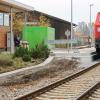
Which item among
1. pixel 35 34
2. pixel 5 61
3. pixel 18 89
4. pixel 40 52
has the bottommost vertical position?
pixel 18 89

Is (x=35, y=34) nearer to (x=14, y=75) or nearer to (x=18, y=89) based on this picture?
(x=14, y=75)

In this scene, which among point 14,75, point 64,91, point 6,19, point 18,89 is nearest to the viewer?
point 64,91

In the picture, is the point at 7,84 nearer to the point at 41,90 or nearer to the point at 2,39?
the point at 41,90

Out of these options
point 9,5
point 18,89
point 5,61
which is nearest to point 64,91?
point 18,89

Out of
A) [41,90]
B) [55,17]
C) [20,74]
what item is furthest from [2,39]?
[55,17]

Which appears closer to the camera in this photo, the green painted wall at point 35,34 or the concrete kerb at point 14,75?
the concrete kerb at point 14,75

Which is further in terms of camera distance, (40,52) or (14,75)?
(40,52)

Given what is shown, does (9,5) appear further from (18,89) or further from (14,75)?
(18,89)

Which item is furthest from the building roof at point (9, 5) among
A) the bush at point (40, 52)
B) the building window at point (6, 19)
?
the bush at point (40, 52)

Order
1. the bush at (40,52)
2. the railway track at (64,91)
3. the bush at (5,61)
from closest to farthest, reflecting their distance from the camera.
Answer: the railway track at (64,91) → the bush at (5,61) → the bush at (40,52)

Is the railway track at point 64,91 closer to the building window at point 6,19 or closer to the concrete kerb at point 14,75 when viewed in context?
the concrete kerb at point 14,75

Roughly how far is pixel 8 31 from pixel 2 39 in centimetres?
176

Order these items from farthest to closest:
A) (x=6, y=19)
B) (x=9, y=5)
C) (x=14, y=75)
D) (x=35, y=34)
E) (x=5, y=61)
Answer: (x=35, y=34) → (x=6, y=19) → (x=9, y=5) → (x=5, y=61) → (x=14, y=75)

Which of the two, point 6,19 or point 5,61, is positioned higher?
point 6,19
